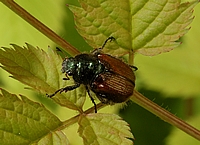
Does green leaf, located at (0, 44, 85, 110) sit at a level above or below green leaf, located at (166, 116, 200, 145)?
above

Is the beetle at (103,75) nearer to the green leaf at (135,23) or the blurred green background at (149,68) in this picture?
the green leaf at (135,23)

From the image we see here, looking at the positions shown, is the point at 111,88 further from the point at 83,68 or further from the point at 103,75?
the point at 83,68

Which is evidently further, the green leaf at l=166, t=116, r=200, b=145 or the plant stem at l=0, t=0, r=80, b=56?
the green leaf at l=166, t=116, r=200, b=145

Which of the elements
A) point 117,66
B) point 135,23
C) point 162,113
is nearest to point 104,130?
point 162,113

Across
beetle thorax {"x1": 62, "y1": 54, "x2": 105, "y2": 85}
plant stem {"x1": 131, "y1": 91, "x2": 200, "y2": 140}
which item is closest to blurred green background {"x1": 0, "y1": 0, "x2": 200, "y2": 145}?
beetle thorax {"x1": 62, "y1": 54, "x2": 105, "y2": 85}

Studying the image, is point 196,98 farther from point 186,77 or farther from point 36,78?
point 36,78

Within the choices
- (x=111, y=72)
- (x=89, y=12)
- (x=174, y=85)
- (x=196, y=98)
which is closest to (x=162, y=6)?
(x=89, y=12)

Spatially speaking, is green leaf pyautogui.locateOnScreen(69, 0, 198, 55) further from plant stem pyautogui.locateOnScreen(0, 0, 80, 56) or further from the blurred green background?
the blurred green background
